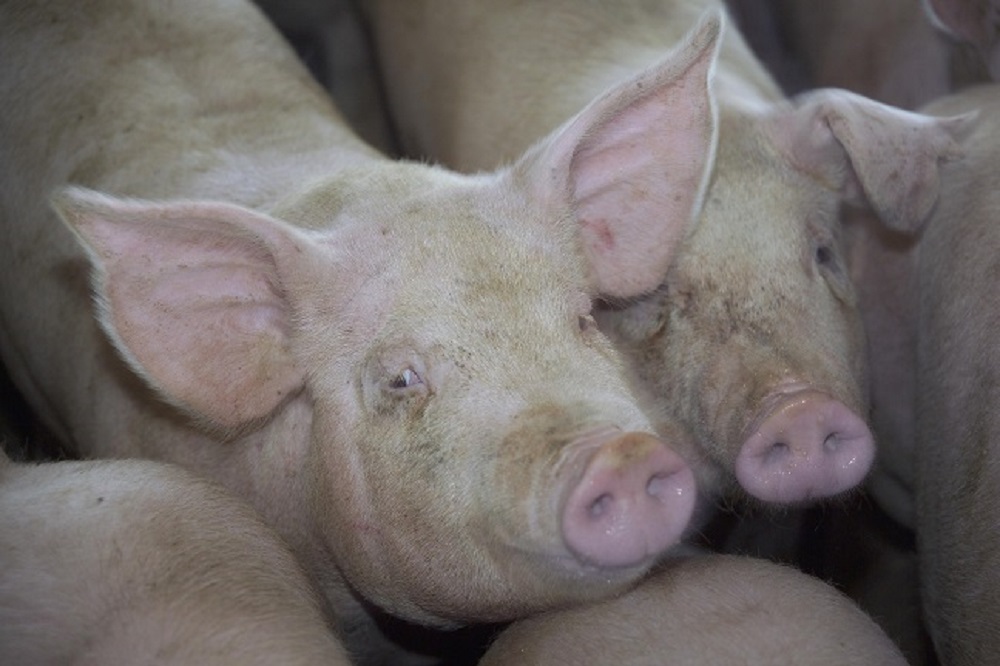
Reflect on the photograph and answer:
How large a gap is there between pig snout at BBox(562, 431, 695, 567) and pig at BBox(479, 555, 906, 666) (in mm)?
252

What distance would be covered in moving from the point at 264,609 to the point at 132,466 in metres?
0.56

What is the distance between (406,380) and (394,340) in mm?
86

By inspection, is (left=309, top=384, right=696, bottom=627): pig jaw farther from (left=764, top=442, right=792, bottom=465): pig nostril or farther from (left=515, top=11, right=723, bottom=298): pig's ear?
(left=515, top=11, right=723, bottom=298): pig's ear

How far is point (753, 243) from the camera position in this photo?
3.00m

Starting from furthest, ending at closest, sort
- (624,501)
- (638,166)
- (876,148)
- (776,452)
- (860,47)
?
(860,47)
(876,148)
(638,166)
(776,452)
(624,501)

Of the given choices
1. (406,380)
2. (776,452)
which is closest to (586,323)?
(406,380)

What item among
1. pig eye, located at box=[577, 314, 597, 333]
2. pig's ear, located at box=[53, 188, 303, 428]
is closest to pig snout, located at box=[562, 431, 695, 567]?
pig eye, located at box=[577, 314, 597, 333]

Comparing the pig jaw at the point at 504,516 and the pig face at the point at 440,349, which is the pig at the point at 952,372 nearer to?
the pig face at the point at 440,349

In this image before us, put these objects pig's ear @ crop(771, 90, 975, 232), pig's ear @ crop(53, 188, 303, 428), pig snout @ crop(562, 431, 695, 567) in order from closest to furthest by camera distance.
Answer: pig snout @ crop(562, 431, 695, 567), pig's ear @ crop(53, 188, 303, 428), pig's ear @ crop(771, 90, 975, 232)

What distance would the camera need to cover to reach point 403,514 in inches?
94.7

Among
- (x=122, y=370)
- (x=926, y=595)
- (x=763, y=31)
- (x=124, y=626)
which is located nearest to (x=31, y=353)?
(x=122, y=370)

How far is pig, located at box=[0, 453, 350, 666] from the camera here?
2088mm

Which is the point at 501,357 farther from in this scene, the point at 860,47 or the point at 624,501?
the point at 860,47

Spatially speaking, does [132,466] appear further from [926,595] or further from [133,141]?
[926,595]
